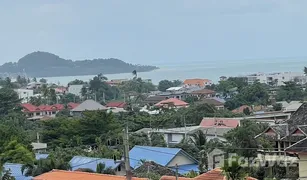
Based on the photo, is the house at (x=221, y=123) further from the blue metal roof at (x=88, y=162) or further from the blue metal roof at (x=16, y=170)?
the blue metal roof at (x=16, y=170)

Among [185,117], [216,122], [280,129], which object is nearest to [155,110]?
[185,117]

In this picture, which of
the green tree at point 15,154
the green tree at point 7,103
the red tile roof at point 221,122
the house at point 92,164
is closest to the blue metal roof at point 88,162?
the house at point 92,164

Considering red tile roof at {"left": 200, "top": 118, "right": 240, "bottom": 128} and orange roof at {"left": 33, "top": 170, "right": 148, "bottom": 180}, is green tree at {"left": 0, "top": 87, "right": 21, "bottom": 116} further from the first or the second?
orange roof at {"left": 33, "top": 170, "right": 148, "bottom": 180}

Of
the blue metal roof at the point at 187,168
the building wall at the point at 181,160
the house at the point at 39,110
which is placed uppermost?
the building wall at the point at 181,160

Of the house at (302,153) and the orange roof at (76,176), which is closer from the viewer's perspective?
the house at (302,153)

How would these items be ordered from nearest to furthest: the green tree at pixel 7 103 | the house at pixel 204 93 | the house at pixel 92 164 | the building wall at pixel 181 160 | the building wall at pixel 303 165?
the building wall at pixel 303 165
the house at pixel 92 164
the building wall at pixel 181 160
the green tree at pixel 7 103
the house at pixel 204 93

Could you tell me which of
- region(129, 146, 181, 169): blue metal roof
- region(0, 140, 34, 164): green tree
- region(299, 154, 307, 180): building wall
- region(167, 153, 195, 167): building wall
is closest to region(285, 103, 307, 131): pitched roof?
region(167, 153, 195, 167): building wall
